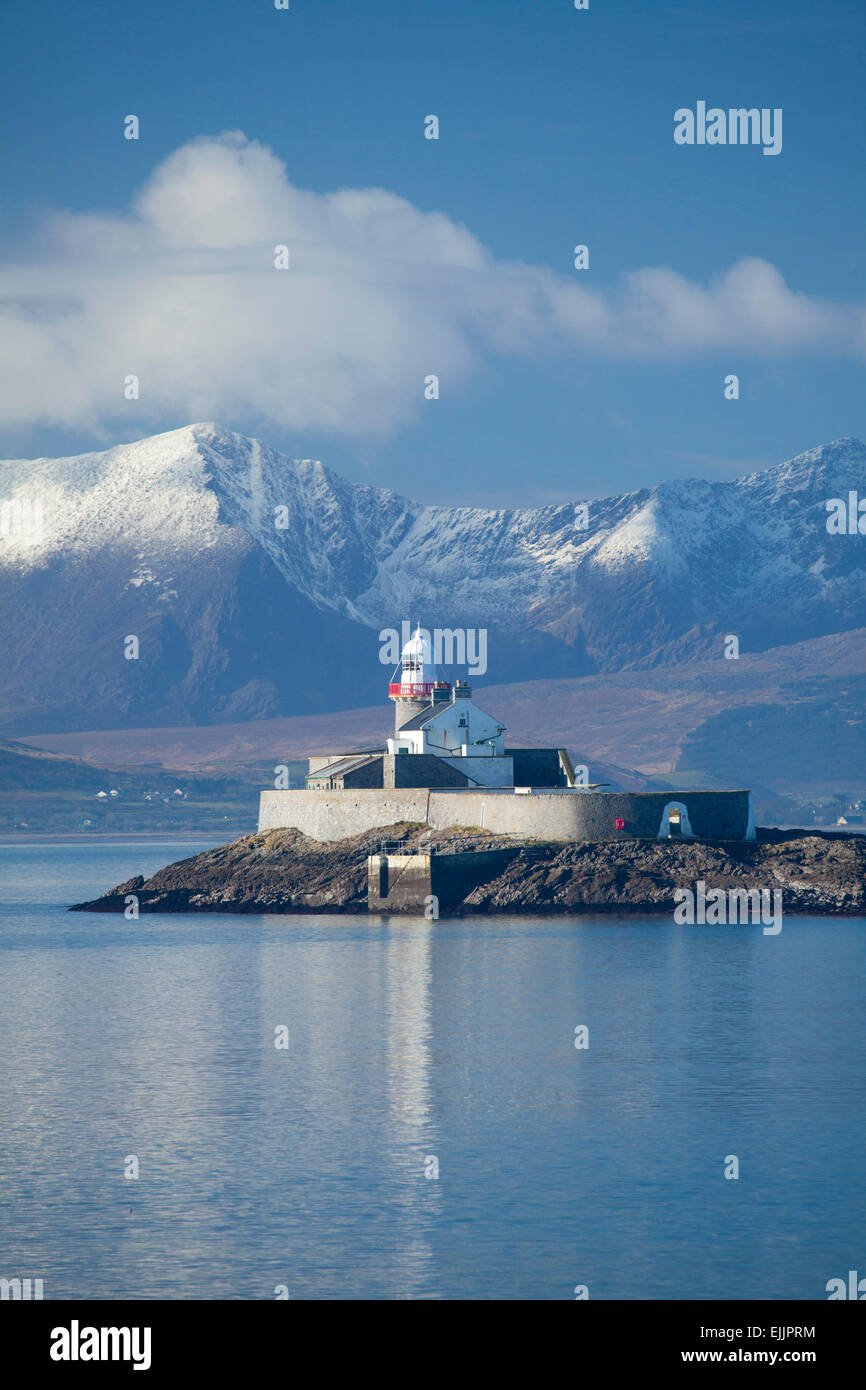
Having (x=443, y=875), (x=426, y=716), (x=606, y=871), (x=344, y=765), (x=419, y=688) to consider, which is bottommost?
(x=443, y=875)

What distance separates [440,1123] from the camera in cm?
3447

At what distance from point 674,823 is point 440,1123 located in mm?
38892

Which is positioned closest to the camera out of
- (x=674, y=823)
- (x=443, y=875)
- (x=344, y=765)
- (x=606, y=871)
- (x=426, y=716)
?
(x=606, y=871)

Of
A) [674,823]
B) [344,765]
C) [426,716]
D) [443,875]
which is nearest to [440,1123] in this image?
[443,875]

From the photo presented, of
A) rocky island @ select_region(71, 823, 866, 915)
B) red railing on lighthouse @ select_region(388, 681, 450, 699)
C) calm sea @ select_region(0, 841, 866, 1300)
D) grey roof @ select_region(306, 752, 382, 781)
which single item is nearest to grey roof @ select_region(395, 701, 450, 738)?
red railing on lighthouse @ select_region(388, 681, 450, 699)

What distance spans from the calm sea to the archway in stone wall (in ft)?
31.8

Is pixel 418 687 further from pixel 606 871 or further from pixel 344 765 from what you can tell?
pixel 606 871

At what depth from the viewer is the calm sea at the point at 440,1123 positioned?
1011 inches

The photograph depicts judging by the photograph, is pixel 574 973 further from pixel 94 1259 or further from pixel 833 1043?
pixel 94 1259

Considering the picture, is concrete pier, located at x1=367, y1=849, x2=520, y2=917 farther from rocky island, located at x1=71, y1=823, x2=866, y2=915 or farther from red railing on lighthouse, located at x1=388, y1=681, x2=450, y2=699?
red railing on lighthouse, located at x1=388, y1=681, x2=450, y2=699
